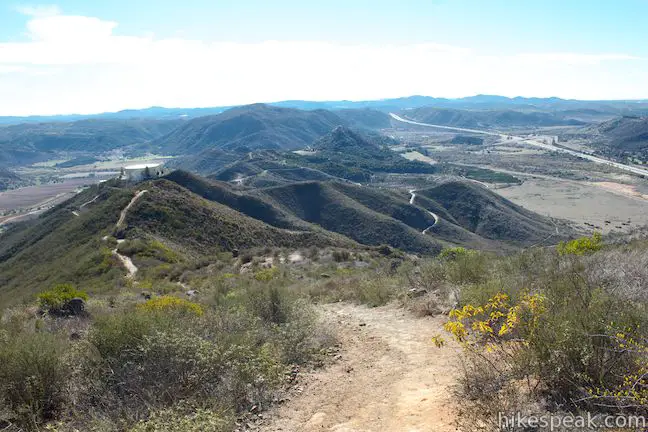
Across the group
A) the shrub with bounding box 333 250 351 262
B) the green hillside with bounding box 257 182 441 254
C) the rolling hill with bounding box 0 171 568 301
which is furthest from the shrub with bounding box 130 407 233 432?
the green hillside with bounding box 257 182 441 254

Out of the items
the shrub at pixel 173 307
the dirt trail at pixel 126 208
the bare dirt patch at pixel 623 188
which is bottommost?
the bare dirt patch at pixel 623 188

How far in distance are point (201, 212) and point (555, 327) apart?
4525 cm

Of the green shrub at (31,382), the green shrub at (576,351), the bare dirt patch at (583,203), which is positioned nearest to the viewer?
the green shrub at (576,351)

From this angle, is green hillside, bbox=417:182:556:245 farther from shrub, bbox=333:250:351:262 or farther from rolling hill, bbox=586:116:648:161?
rolling hill, bbox=586:116:648:161

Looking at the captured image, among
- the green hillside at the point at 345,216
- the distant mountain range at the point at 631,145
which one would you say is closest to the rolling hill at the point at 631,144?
the distant mountain range at the point at 631,145

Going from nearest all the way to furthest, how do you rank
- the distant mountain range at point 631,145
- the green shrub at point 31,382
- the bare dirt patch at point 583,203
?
the green shrub at point 31,382
the bare dirt patch at point 583,203
the distant mountain range at point 631,145

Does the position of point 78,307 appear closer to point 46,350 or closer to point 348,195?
point 46,350

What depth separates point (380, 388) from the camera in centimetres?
644

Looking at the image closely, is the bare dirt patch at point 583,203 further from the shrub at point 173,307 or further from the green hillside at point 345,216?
the shrub at point 173,307

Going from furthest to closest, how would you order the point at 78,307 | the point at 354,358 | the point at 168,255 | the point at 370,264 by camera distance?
the point at 168,255 → the point at 370,264 → the point at 78,307 → the point at 354,358

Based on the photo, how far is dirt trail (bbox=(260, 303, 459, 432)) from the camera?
546 cm

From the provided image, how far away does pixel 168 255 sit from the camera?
109 ft

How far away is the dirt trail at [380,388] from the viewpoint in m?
5.46

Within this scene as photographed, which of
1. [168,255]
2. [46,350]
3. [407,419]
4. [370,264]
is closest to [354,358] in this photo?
[407,419]
